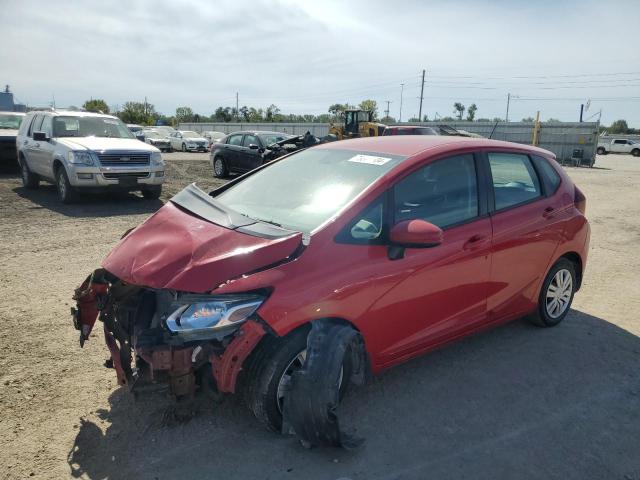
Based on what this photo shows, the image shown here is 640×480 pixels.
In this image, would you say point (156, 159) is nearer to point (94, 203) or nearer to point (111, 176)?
point (111, 176)

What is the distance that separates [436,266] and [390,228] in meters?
0.43

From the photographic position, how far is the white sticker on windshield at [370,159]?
343 cm

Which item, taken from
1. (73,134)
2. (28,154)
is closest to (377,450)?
(73,134)

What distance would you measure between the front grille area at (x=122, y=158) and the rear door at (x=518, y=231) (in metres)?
7.81

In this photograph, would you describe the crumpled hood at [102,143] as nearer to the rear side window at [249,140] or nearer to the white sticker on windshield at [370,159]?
the rear side window at [249,140]

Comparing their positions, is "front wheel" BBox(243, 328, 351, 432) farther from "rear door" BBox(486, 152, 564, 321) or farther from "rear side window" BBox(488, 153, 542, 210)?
"rear side window" BBox(488, 153, 542, 210)

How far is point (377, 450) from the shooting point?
2775 mm

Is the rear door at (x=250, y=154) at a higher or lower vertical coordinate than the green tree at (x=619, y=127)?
lower

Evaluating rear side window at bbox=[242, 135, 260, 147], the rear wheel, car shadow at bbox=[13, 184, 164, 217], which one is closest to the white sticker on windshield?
car shadow at bbox=[13, 184, 164, 217]

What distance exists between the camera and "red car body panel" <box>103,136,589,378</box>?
2672 millimetres

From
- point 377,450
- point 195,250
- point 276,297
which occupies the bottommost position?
point 377,450

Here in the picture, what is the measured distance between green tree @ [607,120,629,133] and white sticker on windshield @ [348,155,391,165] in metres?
96.2

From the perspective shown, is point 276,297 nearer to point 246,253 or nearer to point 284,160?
point 246,253

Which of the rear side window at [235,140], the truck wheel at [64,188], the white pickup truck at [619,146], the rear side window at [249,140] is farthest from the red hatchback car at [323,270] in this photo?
the white pickup truck at [619,146]
